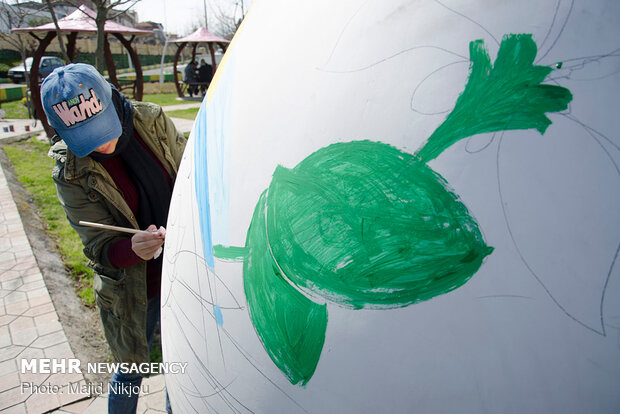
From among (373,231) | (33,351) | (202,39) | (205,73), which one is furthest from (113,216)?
(202,39)

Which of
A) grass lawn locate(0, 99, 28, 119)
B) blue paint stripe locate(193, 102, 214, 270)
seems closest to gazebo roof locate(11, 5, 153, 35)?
grass lawn locate(0, 99, 28, 119)

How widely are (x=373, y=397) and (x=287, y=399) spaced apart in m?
0.18

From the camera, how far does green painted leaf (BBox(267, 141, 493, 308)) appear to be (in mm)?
763

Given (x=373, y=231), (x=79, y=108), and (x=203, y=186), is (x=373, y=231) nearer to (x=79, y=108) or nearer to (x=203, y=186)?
(x=203, y=186)

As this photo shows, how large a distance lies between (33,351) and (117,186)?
193cm

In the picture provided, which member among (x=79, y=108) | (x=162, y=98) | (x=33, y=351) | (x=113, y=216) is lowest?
(x=162, y=98)

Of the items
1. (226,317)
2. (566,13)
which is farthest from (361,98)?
(226,317)

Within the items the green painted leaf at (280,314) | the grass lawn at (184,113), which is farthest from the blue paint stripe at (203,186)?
the grass lawn at (184,113)

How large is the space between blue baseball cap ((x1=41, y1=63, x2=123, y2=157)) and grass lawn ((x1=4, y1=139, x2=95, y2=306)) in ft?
8.19

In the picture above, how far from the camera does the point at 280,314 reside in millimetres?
863

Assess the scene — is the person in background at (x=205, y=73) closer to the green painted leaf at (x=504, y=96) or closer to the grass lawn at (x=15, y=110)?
the grass lawn at (x=15, y=110)

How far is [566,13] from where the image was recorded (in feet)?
2.43

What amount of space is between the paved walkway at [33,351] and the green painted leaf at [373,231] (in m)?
2.14

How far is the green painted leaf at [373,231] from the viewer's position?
76 cm
